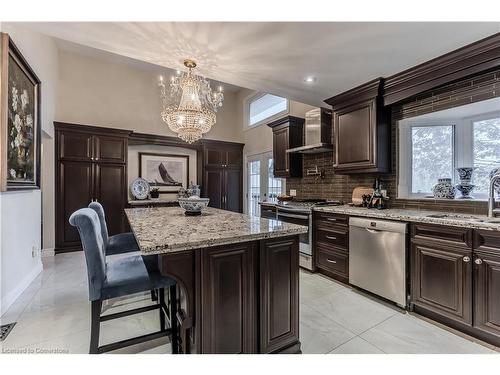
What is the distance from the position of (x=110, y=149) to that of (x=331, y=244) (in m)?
4.27

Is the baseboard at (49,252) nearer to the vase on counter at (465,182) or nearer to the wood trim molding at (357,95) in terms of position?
the wood trim molding at (357,95)

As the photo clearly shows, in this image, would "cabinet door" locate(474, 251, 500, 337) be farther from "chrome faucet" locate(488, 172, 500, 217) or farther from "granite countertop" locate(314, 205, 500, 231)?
"chrome faucet" locate(488, 172, 500, 217)

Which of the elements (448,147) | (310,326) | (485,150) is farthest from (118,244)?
(485,150)

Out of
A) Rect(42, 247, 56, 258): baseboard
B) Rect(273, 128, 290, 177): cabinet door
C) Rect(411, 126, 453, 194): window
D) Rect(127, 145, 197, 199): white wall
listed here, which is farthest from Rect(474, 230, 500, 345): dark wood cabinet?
Rect(42, 247, 56, 258): baseboard

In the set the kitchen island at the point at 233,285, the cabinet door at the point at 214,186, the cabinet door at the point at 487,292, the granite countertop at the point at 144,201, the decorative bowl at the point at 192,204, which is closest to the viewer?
the kitchen island at the point at 233,285

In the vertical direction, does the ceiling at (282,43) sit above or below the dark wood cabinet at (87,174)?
above

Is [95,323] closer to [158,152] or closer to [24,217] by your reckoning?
[24,217]

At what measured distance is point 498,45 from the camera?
6.27 ft

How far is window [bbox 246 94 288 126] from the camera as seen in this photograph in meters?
5.13

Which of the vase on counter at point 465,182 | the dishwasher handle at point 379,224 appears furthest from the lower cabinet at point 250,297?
the vase on counter at point 465,182

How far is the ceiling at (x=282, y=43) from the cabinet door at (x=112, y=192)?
277cm

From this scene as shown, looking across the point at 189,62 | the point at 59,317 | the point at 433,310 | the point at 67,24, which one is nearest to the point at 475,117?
the point at 433,310

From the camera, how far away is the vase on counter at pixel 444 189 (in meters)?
2.52
